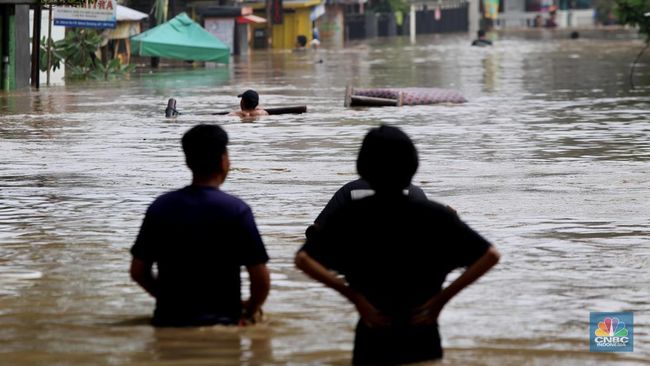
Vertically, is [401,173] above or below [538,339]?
above

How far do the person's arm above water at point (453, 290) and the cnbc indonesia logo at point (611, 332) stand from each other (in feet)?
5.06

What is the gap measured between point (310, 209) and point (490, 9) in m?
111

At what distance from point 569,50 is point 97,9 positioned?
1254 inches

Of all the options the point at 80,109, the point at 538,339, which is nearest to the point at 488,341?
the point at 538,339

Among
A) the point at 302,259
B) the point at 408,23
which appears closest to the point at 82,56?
the point at 302,259

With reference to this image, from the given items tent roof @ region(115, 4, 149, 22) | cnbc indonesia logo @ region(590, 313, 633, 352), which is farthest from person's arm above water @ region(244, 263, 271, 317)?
tent roof @ region(115, 4, 149, 22)

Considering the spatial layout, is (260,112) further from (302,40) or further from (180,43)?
(302,40)

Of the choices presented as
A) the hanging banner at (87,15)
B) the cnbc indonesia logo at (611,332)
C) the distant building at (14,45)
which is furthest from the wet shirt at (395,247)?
the hanging banner at (87,15)

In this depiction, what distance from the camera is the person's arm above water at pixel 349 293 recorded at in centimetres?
597

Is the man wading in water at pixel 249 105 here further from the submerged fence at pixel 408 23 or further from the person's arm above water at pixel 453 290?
the submerged fence at pixel 408 23

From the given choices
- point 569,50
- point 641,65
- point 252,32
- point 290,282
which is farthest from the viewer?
point 252,32

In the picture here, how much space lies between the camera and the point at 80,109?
97.9 feet

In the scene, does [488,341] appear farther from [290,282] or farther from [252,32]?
[252,32]

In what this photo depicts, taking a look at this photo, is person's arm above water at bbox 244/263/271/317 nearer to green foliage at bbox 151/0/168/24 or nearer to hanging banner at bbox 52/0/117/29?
hanging banner at bbox 52/0/117/29
